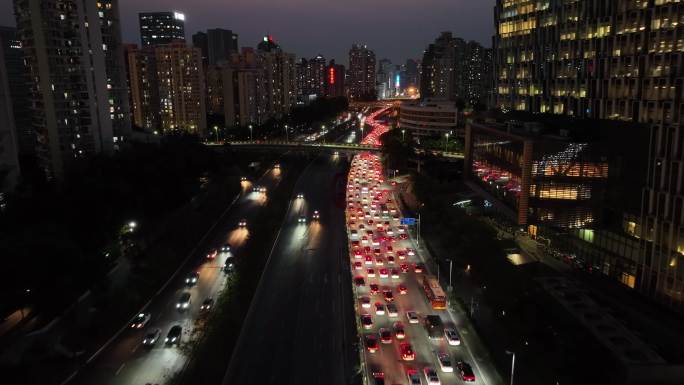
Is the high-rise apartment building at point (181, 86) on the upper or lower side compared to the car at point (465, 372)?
upper

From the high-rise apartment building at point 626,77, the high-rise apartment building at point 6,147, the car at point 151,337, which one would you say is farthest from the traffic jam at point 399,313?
the high-rise apartment building at point 6,147

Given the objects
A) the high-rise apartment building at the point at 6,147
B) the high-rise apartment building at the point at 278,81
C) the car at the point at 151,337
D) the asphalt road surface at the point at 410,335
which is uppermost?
the high-rise apartment building at the point at 278,81

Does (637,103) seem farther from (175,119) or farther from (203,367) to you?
(175,119)

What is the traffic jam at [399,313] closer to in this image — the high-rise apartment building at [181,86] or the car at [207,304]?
the car at [207,304]

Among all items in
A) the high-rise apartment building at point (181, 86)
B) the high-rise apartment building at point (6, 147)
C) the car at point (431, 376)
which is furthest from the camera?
the high-rise apartment building at point (181, 86)

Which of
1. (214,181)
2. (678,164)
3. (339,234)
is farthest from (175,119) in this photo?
(678,164)

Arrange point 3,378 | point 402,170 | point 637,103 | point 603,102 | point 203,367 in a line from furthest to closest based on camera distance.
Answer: point 402,170
point 603,102
point 637,103
point 203,367
point 3,378

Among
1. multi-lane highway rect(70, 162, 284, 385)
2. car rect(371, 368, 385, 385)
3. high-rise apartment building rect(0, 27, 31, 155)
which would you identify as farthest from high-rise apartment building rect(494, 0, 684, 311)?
high-rise apartment building rect(0, 27, 31, 155)
